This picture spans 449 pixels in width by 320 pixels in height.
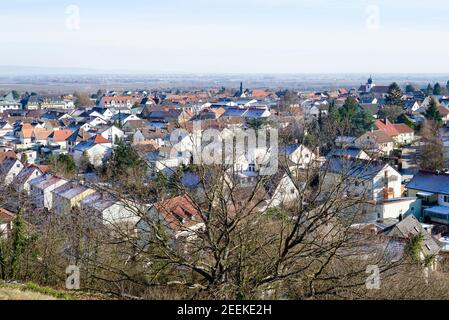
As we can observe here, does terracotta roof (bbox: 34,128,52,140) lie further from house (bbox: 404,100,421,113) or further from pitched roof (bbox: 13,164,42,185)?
house (bbox: 404,100,421,113)

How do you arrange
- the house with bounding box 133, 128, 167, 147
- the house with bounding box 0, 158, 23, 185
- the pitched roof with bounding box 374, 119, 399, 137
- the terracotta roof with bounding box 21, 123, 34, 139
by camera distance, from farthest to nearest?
1. the terracotta roof with bounding box 21, 123, 34, 139
2. the pitched roof with bounding box 374, 119, 399, 137
3. the house with bounding box 133, 128, 167, 147
4. the house with bounding box 0, 158, 23, 185

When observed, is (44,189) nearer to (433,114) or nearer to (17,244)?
(17,244)

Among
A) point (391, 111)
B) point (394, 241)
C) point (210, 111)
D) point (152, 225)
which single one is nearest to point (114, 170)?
point (394, 241)

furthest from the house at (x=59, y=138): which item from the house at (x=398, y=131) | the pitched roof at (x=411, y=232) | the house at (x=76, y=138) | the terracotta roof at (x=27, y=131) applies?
the pitched roof at (x=411, y=232)

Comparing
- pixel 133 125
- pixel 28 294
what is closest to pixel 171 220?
pixel 28 294

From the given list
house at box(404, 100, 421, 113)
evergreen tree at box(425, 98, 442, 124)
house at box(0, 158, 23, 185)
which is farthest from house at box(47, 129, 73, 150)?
house at box(404, 100, 421, 113)
